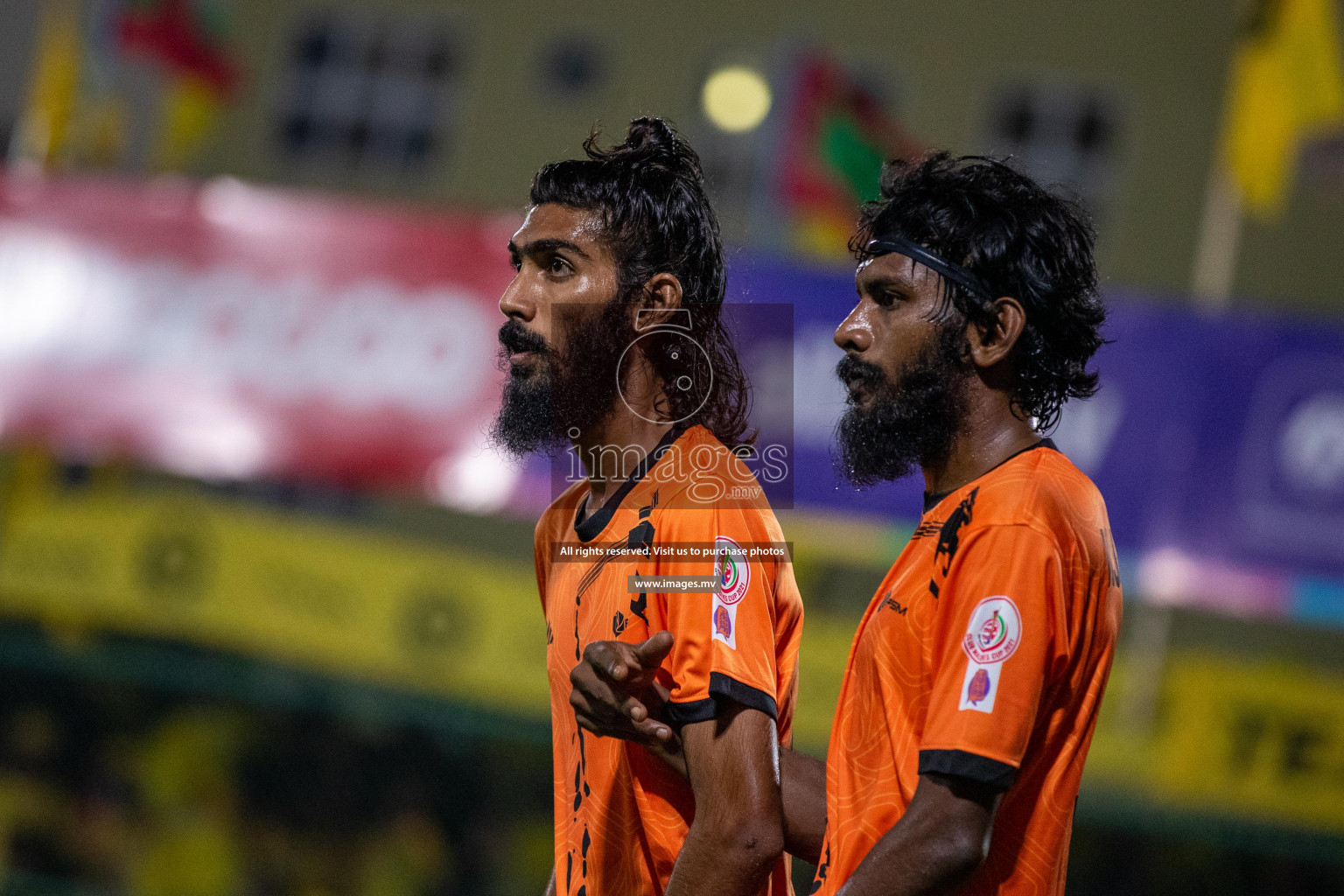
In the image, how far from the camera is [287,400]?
6605 mm

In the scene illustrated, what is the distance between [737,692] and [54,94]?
725 centimetres

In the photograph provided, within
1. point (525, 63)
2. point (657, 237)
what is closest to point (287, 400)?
point (657, 237)

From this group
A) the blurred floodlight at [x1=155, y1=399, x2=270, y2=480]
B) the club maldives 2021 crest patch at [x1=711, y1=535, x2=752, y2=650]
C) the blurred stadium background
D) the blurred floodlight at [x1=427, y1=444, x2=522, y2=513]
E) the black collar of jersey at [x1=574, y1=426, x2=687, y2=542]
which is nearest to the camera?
the club maldives 2021 crest patch at [x1=711, y1=535, x2=752, y2=650]

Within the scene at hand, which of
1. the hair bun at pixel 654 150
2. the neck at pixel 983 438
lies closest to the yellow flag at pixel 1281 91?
the hair bun at pixel 654 150

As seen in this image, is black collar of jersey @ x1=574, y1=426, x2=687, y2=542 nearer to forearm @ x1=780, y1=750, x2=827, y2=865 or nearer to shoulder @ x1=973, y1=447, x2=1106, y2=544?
forearm @ x1=780, y1=750, x2=827, y2=865

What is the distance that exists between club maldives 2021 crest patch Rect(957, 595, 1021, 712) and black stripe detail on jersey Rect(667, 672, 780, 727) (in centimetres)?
36

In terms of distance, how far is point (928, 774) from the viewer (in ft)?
6.05

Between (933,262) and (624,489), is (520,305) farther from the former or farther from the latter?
(933,262)

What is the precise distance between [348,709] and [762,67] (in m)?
10.9

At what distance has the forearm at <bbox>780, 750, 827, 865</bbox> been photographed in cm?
220

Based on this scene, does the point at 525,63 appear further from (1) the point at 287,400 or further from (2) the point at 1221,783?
(2) the point at 1221,783

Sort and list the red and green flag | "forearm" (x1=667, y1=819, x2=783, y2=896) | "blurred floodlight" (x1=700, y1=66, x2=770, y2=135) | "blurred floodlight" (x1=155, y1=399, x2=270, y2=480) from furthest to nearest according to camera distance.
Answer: "blurred floodlight" (x1=700, y1=66, x2=770, y2=135), the red and green flag, "blurred floodlight" (x1=155, y1=399, x2=270, y2=480), "forearm" (x1=667, y1=819, x2=783, y2=896)

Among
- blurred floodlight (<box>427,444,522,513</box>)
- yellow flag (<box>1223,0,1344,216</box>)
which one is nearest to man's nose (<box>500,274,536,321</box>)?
blurred floodlight (<box>427,444,522,513</box>)

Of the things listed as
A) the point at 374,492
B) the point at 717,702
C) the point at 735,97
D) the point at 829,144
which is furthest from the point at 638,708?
the point at 735,97
